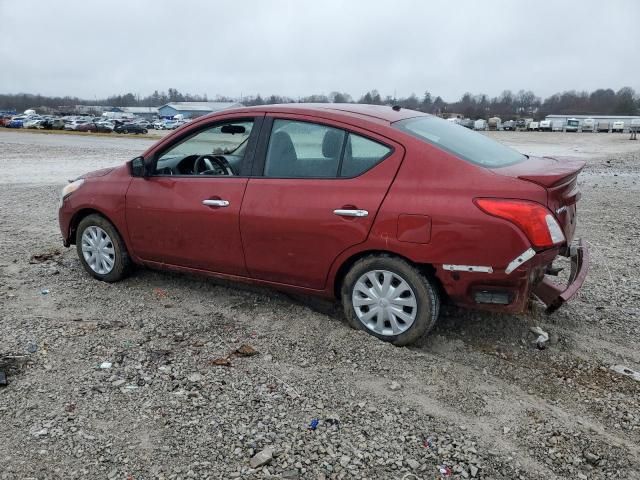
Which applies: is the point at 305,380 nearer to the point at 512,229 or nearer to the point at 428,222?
the point at 428,222

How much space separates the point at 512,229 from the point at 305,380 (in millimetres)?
1620

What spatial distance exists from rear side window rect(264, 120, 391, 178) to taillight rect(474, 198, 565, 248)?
2.86 ft

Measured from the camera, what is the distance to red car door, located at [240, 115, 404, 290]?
13.1 feet

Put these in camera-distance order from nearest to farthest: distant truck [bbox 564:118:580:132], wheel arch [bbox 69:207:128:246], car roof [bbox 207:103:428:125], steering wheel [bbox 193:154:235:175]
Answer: car roof [bbox 207:103:428:125] → steering wheel [bbox 193:154:235:175] → wheel arch [bbox 69:207:128:246] → distant truck [bbox 564:118:580:132]

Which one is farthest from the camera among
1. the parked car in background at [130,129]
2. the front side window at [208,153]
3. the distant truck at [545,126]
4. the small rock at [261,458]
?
the distant truck at [545,126]

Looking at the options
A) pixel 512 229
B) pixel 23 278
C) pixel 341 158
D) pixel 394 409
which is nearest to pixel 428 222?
pixel 512 229

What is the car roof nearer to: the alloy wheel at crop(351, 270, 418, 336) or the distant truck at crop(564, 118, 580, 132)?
the alloy wheel at crop(351, 270, 418, 336)

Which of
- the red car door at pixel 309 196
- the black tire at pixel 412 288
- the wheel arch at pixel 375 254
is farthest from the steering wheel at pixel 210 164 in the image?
the black tire at pixel 412 288

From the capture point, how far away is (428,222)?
3.75 meters

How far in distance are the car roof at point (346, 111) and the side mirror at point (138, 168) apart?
86cm

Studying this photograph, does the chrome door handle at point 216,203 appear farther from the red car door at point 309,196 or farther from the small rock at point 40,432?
the small rock at point 40,432

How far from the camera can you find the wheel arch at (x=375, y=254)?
154 inches

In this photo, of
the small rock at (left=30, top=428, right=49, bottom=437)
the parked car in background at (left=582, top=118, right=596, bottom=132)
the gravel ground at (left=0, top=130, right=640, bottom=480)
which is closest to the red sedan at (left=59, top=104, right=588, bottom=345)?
the gravel ground at (left=0, top=130, right=640, bottom=480)

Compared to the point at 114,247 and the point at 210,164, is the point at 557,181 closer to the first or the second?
the point at 210,164
